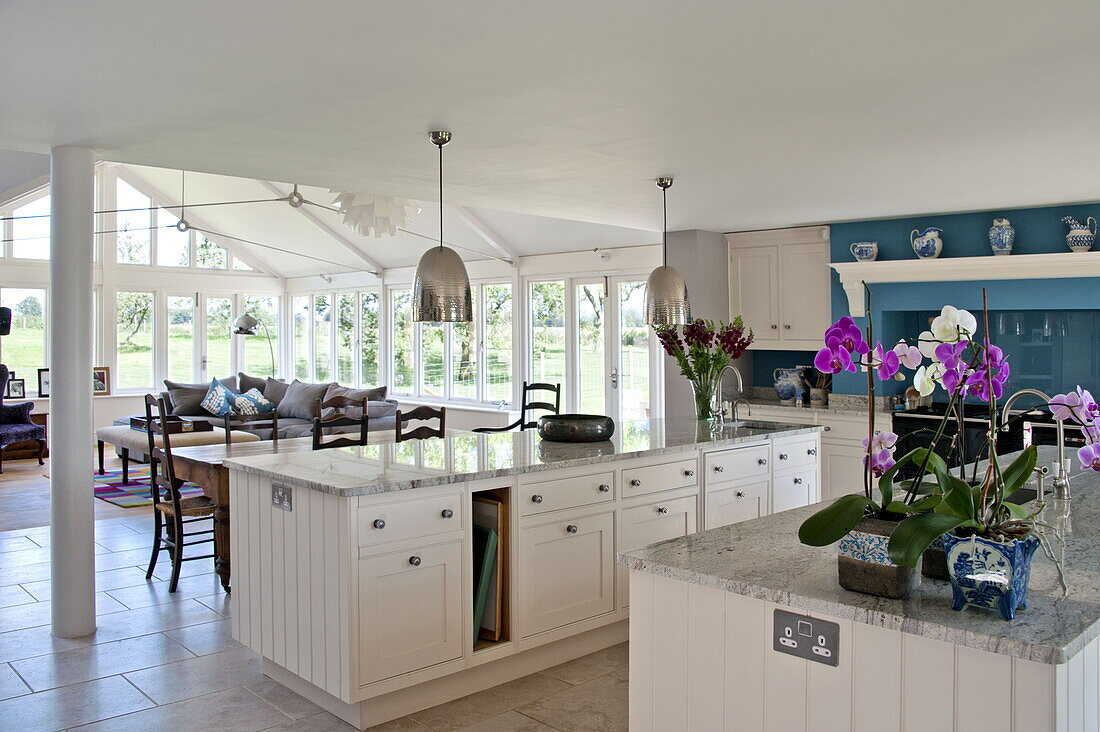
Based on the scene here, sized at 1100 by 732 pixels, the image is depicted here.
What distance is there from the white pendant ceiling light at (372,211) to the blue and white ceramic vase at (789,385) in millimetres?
3356

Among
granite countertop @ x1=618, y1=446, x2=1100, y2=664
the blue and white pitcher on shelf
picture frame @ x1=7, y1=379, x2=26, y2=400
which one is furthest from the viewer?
picture frame @ x1=7, y1=379, x2=26, y2=400

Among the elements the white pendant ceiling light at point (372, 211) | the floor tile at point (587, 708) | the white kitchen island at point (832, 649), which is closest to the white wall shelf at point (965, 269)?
the white pendant ceiling light at point (372, 211)

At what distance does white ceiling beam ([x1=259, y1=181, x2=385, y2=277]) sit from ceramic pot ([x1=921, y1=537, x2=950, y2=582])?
912 cm

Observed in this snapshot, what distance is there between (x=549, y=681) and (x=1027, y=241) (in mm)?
4403

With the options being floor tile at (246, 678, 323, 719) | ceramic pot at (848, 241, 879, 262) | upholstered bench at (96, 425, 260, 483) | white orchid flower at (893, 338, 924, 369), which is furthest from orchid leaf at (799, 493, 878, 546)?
upholstered bench at (96, 425, 260, 483)

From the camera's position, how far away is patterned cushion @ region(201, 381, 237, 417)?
394 inches

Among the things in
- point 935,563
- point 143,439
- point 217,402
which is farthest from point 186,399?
point 935,563

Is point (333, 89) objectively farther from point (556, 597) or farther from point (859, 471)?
point (859, 471)

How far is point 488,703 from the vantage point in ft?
11.3

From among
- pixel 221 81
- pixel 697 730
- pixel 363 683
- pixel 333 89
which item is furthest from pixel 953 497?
pixel 221 81

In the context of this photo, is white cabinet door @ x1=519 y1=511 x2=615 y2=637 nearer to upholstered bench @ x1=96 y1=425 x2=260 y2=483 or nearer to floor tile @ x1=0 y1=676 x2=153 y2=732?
floor tile @ x1=0 y1=676 x2=153 y2=732

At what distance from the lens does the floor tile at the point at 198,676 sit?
3498mm

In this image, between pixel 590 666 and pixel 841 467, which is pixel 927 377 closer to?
pixel 590 666

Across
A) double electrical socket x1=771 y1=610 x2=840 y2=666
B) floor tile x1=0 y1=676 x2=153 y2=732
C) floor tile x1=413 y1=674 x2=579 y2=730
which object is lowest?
floor tile x1=413 y1=674 x2=579 y2=730
